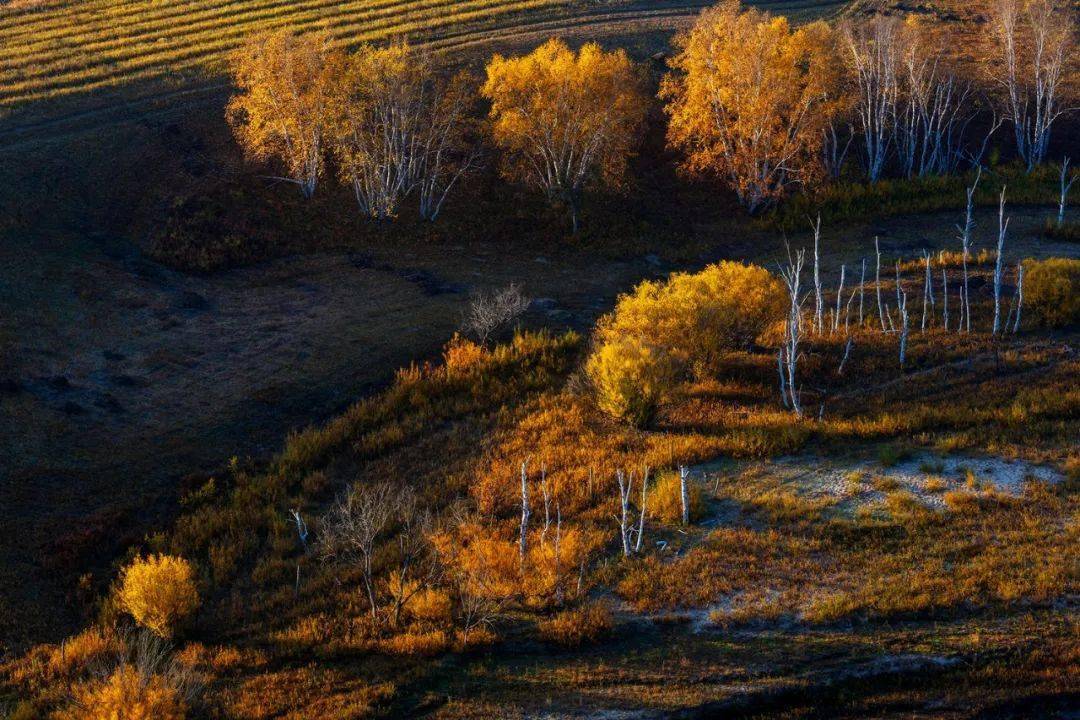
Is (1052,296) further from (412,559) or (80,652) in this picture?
(80,652)

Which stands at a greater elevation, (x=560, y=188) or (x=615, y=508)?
(x=560, y=188)

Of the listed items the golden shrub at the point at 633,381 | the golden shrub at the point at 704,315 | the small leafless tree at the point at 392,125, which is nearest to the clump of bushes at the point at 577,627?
the golden shrub at the point at 633,381

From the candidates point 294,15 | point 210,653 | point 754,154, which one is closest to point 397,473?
point 210,653

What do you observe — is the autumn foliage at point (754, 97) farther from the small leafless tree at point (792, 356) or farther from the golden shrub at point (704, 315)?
the small leafless tree at point (792, 356)

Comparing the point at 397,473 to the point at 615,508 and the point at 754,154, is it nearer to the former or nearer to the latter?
the point at 615,508

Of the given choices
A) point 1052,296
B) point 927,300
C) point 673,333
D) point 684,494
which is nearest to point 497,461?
point 684,494

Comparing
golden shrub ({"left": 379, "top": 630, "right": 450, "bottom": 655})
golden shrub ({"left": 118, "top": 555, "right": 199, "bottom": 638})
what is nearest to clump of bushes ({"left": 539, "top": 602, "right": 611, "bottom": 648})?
golden shrub ({"left": 379, "top": 630, "right": 450, "bottom": 655})
